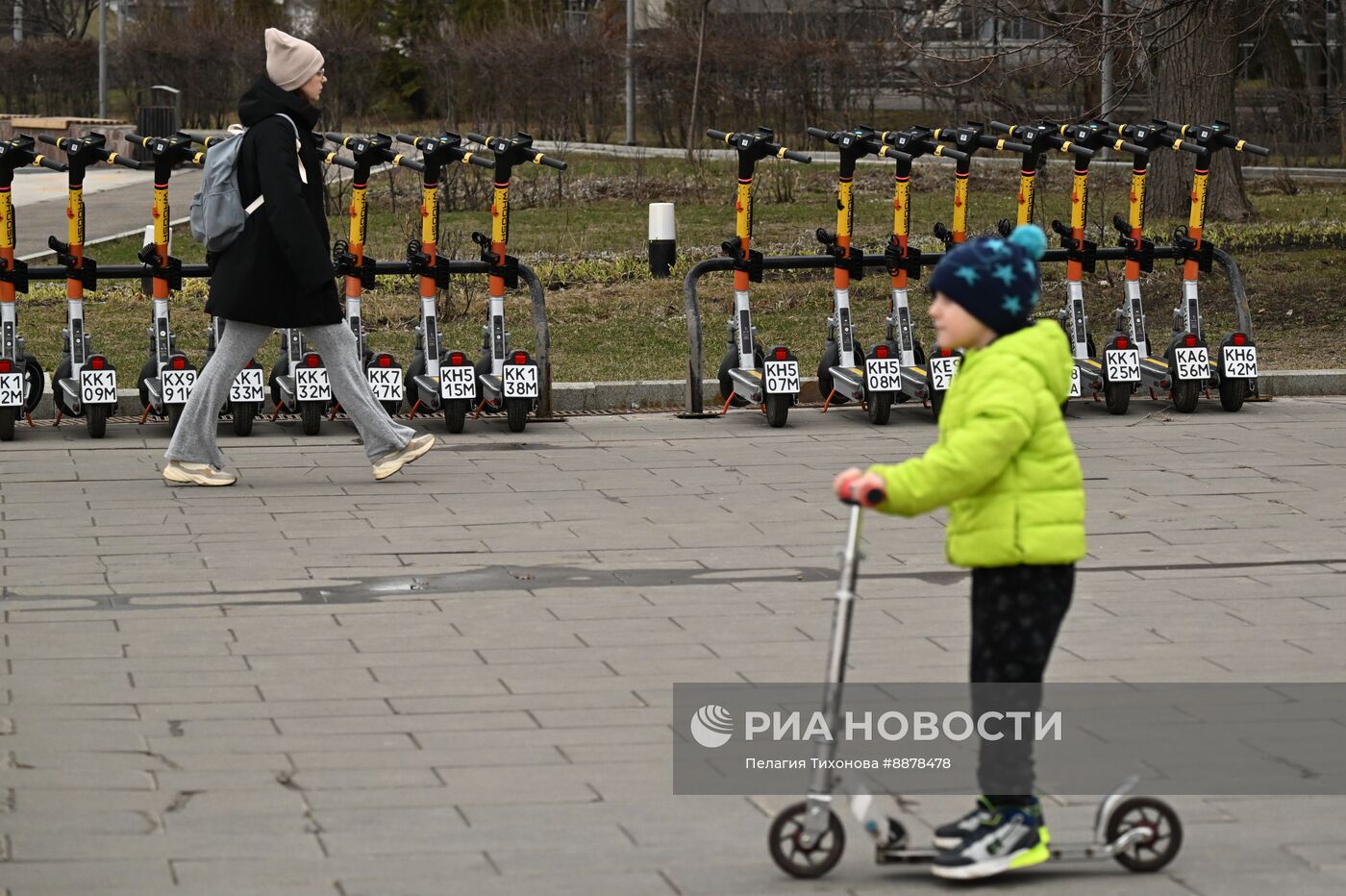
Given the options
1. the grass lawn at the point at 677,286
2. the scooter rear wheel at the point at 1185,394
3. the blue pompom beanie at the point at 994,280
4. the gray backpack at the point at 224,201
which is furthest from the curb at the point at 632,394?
the blue pompom beanie at the point at 994,280

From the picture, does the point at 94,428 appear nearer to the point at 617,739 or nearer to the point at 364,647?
the point at 364,647

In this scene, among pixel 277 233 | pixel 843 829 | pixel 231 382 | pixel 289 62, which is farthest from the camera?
pixel 231 382

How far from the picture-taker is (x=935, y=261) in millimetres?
12266

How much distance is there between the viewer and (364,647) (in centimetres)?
677

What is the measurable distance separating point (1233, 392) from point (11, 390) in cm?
655

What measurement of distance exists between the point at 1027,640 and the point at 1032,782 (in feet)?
1.03

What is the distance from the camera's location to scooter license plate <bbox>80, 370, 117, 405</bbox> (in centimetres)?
1090

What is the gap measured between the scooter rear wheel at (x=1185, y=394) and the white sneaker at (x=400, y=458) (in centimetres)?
447

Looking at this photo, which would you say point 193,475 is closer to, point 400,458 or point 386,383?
point 400,458

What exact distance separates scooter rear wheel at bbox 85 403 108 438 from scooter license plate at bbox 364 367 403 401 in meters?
1.34

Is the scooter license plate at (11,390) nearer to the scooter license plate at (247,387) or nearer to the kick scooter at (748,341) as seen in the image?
the scooter license plate at (247,387)

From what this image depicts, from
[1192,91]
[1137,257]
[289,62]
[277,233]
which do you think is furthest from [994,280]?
[1192,91]

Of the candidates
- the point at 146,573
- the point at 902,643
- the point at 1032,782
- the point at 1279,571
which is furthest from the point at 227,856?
the point at 1279,571

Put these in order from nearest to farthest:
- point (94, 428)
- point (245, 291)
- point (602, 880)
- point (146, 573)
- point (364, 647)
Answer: point (602, 880) < point (364, 647) < point (146, 573) < point (245, 291) < point (94, 428)
